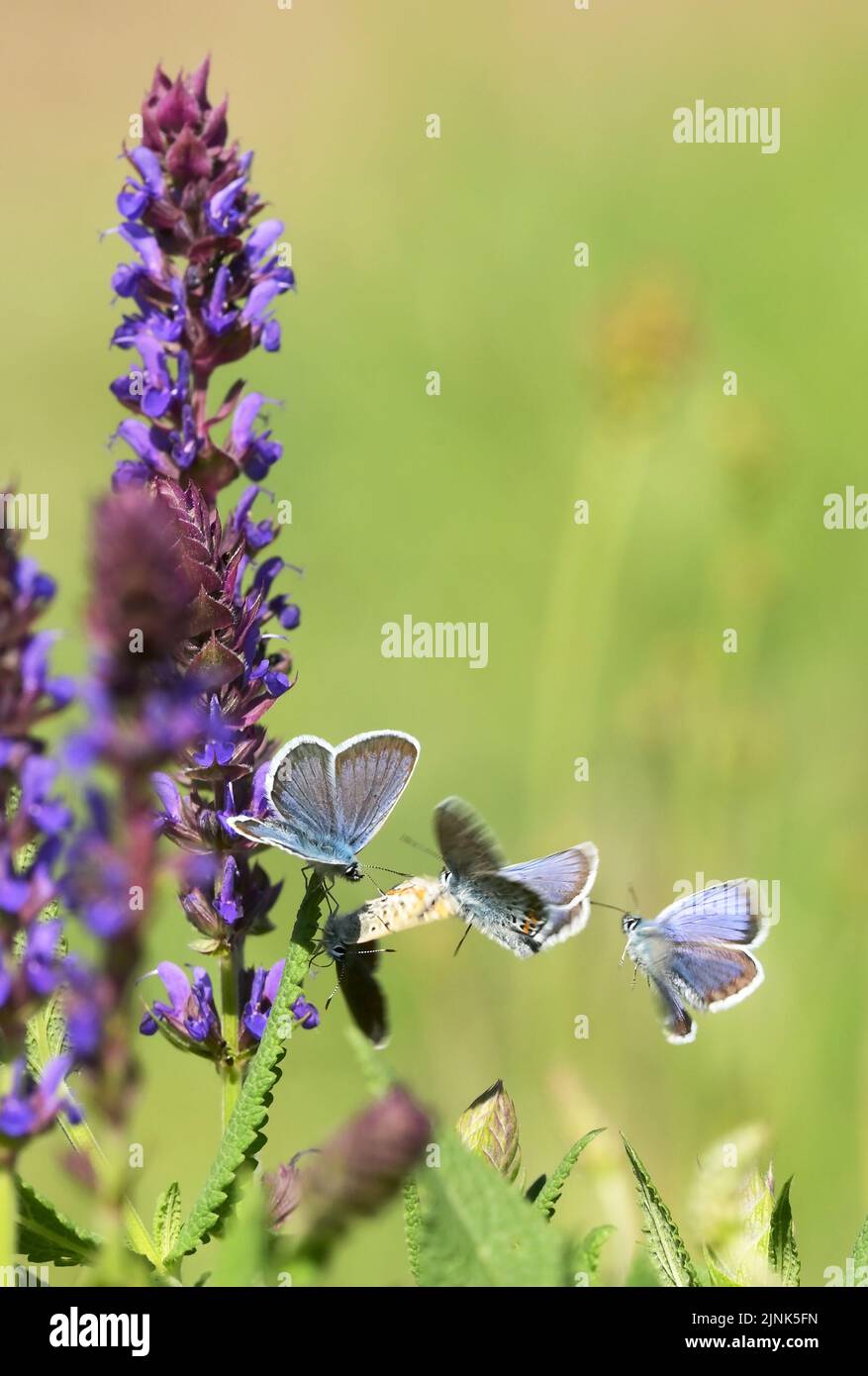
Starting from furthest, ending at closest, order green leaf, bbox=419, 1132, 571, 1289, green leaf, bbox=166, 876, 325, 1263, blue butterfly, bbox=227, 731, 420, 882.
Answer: blue butterfly, bbox=227, 731, 420, 882, green leaf, bbox=166, 876, 325, 1263, green leaf, bbox=419, 1132, 571, 1289

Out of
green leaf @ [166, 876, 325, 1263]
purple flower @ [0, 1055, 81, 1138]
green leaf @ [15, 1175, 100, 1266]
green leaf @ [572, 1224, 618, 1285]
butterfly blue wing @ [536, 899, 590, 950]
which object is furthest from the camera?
butterfly blue wing @ [536, 899, 590, 950]

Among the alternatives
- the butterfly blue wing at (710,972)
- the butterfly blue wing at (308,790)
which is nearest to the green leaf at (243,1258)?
the butterfly blue wing at (308,790)

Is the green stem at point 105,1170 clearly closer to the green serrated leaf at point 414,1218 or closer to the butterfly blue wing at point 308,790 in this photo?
the green serrated leaf at point 414,1218

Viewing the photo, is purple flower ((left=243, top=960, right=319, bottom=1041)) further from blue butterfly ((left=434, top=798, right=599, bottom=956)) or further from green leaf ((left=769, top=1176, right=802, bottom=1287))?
green leaf ((left=769, top=1176, right=802, bottom=1287))

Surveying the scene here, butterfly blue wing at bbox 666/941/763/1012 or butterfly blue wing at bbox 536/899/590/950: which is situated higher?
butterfly blue wing at bbox 536/899/590/950

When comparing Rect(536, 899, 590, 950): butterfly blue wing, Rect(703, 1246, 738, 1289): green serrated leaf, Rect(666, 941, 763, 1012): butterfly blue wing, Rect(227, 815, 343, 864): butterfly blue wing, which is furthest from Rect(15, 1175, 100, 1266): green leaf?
Rect(666, 941, 763, 1012): butterfly blue wing

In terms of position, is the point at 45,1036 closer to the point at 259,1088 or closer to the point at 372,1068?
the point at 259,1088
